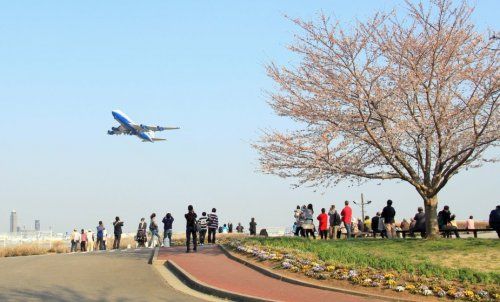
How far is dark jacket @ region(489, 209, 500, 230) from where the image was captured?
2516cm

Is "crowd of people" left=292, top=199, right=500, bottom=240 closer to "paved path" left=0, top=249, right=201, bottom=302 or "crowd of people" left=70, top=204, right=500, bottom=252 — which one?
"crowd of people" left=70, top=204, right=500, bottom=252

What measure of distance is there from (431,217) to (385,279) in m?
10.3

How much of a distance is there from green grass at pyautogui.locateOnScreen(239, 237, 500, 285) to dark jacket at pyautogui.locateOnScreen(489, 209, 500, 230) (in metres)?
2.19

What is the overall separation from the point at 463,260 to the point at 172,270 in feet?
27.2

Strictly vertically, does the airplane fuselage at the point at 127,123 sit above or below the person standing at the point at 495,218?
above

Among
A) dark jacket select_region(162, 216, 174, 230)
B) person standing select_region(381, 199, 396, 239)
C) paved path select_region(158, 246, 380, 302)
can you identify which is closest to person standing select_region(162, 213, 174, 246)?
dark jacket select_region(162, 216, 174, 230)

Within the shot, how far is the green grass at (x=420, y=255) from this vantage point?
1620cm

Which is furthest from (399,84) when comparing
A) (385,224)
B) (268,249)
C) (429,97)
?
(268,249)

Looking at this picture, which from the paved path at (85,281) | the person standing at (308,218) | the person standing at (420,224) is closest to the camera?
the paved path at (85,281)

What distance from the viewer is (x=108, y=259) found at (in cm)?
2377

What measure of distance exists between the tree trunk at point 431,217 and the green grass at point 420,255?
901 millimetres

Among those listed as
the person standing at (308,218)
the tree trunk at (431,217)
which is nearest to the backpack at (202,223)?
the person standing at (308,218)

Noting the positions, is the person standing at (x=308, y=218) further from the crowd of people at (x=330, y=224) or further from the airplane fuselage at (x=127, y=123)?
the airplane fuselage at (x=127, y=123)

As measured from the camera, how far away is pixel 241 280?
16.5 meters
